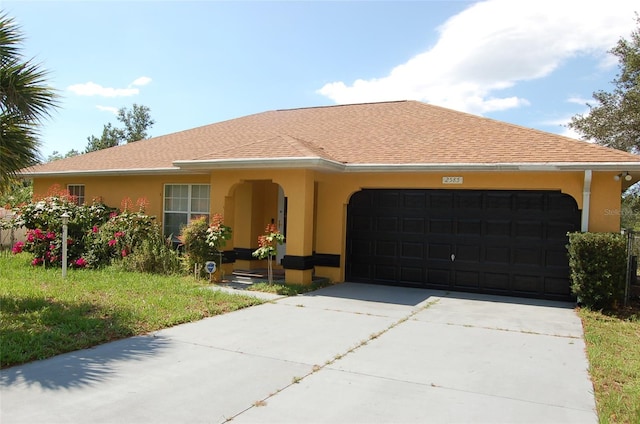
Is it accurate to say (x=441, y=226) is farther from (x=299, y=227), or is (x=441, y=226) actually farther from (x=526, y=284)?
(x=299, y=227)

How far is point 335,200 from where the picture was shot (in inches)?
461

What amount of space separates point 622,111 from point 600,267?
17.2m

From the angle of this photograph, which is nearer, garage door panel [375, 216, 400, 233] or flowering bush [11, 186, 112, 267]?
garage door panel [375, 216, 400, 233]

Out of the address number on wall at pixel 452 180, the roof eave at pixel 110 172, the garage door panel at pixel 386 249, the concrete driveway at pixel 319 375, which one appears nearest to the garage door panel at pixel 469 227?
the address number on wall at pixel 452 180

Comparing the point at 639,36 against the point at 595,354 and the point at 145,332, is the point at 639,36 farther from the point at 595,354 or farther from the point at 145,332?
the point at 145,332

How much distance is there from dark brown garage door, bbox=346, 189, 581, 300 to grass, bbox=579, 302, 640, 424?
1.52 metres

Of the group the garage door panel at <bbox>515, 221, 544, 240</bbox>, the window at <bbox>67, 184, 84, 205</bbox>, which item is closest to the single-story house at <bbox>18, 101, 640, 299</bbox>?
the garage door panel at <bbox>515, 221, 544, 240</bbox>

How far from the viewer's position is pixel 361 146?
12125 mm

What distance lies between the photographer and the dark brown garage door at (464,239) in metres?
9.91

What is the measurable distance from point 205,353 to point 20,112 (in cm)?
513

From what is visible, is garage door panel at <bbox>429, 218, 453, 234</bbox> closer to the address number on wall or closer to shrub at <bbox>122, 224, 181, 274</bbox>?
the address number on wall

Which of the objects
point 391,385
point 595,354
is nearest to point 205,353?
point 391,385

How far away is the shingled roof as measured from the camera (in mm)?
9789

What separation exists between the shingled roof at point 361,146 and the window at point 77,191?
2.40ft
